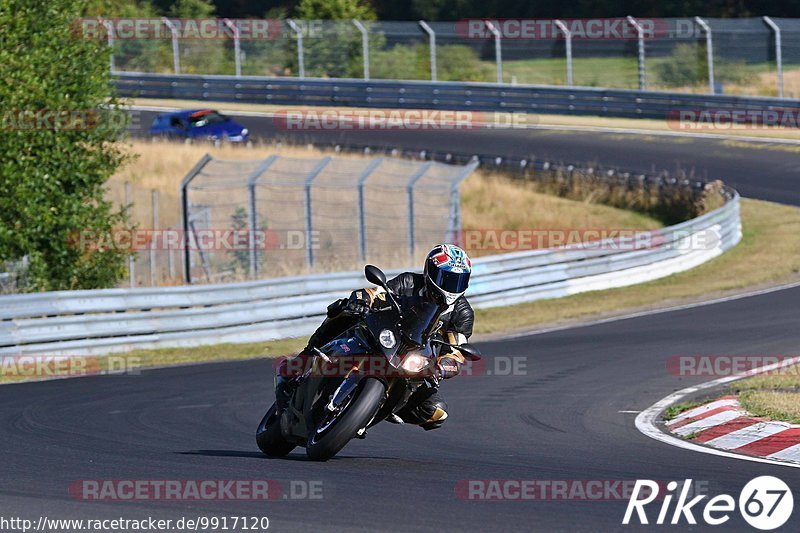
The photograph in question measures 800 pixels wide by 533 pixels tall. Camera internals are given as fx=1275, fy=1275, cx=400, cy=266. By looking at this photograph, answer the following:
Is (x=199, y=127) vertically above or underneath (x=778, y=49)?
underneath

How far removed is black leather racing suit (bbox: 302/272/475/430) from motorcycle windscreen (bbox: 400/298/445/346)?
0.07m

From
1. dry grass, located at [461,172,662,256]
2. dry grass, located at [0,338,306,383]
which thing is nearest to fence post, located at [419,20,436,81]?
dry grass, located at [461,172,662,256]

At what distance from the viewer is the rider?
7.73 meters

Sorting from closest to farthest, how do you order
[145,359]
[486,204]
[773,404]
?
[773,404] → [145,359] → [486,204]

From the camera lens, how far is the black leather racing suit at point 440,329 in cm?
802

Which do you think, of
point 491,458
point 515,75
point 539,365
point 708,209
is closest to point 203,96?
point 515,75

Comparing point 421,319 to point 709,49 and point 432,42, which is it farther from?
point 432,42

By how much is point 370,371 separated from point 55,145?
1384 centimetres

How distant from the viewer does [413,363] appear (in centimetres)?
783

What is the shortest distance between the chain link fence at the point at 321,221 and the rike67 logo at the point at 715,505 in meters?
15.2

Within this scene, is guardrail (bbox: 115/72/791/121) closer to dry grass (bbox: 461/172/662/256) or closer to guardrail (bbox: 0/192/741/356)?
dry grass (bbox: 461/172/662/256)

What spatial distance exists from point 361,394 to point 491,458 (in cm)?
149

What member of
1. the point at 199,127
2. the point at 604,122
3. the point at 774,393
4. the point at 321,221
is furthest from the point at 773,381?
the point at 604,122

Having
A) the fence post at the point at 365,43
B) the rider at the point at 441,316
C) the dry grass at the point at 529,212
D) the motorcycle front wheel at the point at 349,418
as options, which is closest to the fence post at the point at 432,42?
the fence post at the point at 365,43
